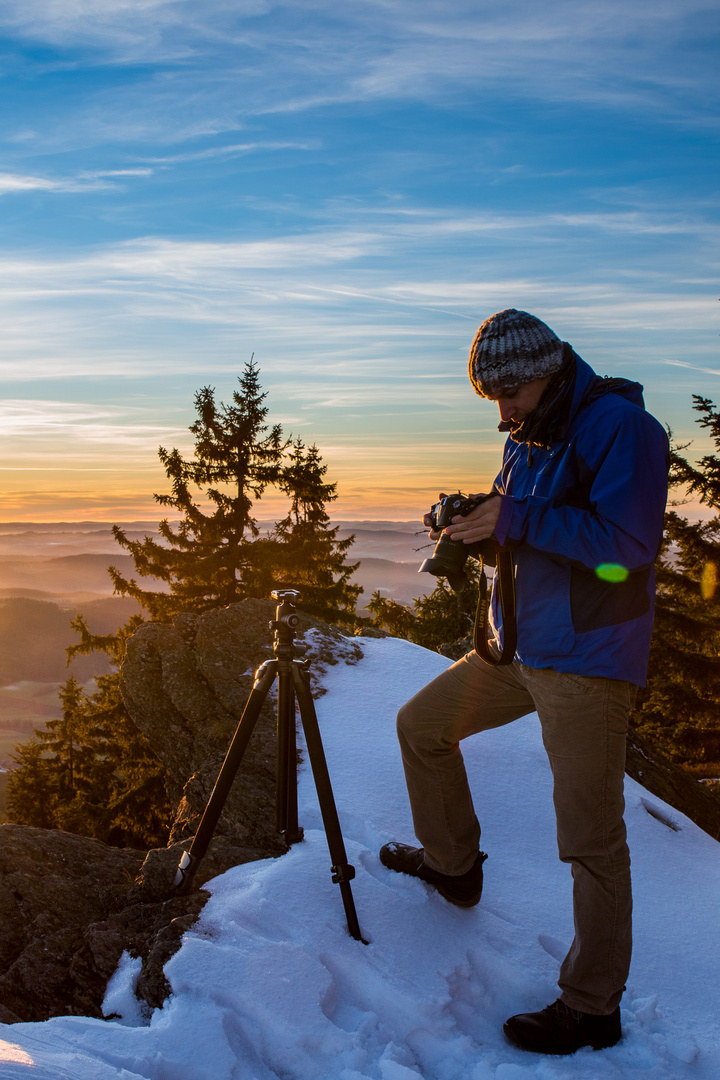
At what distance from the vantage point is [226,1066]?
8.37 feet

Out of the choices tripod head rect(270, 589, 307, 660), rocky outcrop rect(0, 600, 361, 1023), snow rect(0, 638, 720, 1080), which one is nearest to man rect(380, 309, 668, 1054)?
snow rect(0, 638, 720, 1080)

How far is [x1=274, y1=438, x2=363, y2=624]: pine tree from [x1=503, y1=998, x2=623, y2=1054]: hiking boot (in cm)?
2200

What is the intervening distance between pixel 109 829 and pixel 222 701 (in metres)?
17.1

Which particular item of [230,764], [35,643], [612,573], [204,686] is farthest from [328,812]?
[35,643]

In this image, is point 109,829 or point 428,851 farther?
point 109,829

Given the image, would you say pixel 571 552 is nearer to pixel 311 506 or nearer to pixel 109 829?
pixel 109 829

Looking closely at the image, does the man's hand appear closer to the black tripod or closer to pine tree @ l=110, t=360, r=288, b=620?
the black tripod

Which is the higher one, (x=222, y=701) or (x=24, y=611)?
(x=222, y=701)

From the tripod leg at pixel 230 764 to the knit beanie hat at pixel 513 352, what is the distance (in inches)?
69.8

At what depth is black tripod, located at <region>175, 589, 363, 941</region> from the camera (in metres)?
3.29

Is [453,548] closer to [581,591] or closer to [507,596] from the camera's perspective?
[507,596]

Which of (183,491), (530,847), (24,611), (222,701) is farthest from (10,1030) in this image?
(24,611)

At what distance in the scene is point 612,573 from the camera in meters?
2.73

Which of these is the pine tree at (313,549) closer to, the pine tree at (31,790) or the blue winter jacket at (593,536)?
Result: the pine tree at (31,790)
